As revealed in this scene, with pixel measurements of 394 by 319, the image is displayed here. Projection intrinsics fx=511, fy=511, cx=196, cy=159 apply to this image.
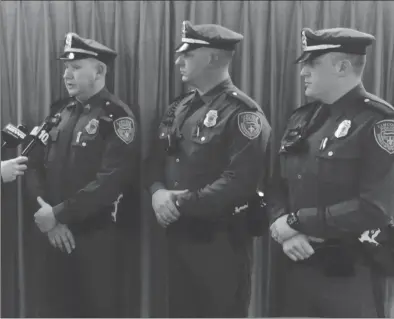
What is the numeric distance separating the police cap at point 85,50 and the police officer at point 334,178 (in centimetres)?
68

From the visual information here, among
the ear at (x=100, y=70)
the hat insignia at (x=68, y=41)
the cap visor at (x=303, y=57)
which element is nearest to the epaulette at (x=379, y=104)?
the cap visor at (x=303, y=57)

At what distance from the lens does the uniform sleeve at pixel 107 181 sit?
1.82 meters

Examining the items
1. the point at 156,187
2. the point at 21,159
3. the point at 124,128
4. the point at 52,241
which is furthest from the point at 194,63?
the point at 52,241

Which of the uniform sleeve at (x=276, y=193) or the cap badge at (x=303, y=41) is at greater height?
the cap badge at (x=303, y=41)

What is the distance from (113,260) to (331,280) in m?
0.78

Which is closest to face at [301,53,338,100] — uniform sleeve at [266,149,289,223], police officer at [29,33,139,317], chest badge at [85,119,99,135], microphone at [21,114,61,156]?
uniform sleeve at [266,149,289,223]

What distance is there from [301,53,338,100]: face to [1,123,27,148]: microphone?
3.34 ft

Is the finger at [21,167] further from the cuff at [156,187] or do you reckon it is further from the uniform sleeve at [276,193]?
the uniform sleeve at [276,193]

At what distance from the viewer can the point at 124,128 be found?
1822 millimetres

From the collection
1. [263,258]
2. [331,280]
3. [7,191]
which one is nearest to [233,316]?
[263,258]

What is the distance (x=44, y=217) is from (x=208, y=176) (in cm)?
62

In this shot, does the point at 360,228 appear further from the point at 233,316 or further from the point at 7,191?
the point at 7,191

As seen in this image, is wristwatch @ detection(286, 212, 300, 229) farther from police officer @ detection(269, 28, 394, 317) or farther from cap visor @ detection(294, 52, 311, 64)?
cap visor @ detection(294, 52, 311, 64)

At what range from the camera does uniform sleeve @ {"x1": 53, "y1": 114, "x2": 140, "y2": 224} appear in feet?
5.96
